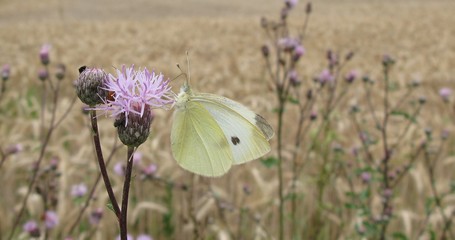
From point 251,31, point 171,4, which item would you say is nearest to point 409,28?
point 251,31

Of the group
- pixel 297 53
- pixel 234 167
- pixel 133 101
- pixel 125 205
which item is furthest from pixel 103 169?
pixel 234 167

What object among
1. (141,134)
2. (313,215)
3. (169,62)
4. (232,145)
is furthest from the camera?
(169,62)

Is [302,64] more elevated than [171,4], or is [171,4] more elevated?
[171,4]

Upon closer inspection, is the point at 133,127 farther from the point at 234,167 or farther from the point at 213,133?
the point at 234,167

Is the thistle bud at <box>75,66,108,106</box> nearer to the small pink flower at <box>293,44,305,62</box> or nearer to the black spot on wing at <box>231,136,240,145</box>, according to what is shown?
the black spot on wing at <box>231,136,240,145</box>

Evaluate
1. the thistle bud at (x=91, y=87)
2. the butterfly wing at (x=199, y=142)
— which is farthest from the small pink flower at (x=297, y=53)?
the thistle bud at (x=91, y=87)

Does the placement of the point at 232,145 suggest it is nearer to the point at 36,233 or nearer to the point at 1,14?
the point at 36,233
